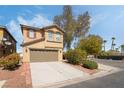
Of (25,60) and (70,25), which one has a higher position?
(70,25)

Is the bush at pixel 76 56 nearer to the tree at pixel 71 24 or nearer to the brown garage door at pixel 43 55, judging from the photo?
A: the brown garage door at pixel 43 55

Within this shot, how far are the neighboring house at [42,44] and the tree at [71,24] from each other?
1244 cm

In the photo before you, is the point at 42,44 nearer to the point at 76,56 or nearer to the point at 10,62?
the point at 76,56

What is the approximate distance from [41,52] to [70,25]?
16621 mm

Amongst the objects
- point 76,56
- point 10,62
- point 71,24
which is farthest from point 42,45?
point 71,24

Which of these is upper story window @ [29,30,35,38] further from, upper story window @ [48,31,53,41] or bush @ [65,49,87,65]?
bush @ [65,49,87,65]

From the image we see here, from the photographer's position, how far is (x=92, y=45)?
39031mm

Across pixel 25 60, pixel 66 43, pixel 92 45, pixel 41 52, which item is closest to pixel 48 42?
pixel 41 52

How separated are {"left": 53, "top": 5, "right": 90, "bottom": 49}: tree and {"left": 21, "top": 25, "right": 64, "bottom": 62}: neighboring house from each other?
12.4 m

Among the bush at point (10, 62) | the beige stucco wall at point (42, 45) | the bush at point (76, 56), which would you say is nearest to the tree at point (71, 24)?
the beige stucco wall at point (42, 45)

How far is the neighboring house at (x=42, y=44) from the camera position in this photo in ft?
89.1

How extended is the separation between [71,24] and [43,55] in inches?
667

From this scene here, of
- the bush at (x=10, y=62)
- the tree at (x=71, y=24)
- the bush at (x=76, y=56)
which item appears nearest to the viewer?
the bush at (x=10, y=62)
